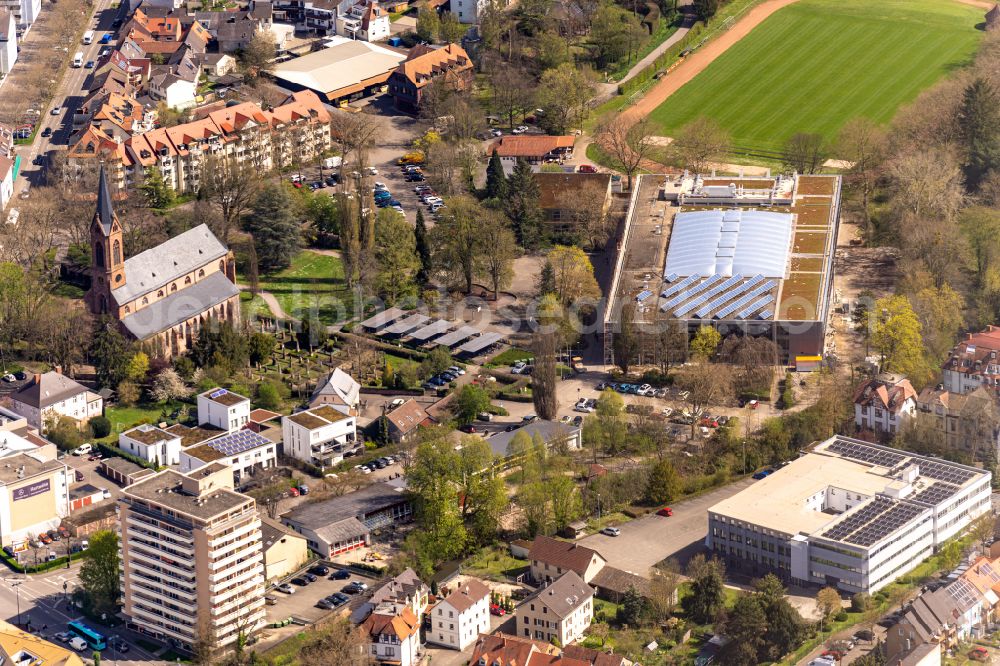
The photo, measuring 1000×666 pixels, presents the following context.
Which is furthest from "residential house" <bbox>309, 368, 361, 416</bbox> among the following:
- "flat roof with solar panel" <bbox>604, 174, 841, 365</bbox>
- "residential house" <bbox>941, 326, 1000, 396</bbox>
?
"residential house" <bbox>941, 326, 1000, 396</bbox>

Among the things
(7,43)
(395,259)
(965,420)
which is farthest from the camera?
(7,43)

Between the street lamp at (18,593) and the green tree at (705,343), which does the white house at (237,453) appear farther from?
the green tree at (705,343)

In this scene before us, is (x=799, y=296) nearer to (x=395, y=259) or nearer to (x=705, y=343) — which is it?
(x=705, y=343)

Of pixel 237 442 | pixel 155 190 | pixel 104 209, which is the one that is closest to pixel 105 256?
pixel 104 209

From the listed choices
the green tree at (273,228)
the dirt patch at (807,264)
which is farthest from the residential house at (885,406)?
the green tree at (273,228)

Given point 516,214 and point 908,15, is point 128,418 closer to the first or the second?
point 516,214

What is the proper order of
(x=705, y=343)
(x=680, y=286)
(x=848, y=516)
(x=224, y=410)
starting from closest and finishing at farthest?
(x=848, y=516)
(x=224, y=410)
(x=705, y=343)
(x=680, y=286)
